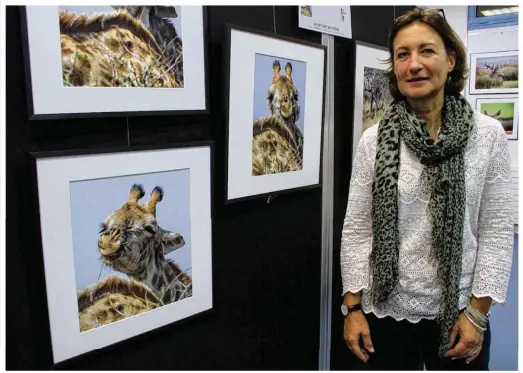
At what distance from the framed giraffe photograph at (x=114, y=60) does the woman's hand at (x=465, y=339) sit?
0.84 metres

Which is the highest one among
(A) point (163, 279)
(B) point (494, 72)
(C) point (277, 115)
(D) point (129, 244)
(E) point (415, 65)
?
(B) point (494, 72)

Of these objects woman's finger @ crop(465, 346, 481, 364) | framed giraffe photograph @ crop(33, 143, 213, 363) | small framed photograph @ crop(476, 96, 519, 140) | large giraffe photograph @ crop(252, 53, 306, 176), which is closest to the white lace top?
woman's finger @ crop(465, 346, 481, 364)

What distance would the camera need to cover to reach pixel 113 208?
97cm

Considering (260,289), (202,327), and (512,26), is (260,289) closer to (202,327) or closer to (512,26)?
(202,327)

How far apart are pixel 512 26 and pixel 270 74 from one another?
57.4 inches

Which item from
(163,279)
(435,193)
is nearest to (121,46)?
(163,279)

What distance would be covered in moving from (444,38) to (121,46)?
0.78 m

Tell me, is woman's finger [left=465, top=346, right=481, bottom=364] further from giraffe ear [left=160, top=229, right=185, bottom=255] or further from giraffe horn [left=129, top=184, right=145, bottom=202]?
giraffe horn [left=129, top=184, right=145, bottom=202]

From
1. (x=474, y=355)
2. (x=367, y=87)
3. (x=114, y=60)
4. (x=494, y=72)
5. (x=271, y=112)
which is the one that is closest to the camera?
(x=114, y=60)

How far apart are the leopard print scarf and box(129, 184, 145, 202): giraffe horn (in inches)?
22.7

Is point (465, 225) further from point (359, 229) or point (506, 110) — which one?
point (506, 110)

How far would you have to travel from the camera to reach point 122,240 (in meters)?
0.99

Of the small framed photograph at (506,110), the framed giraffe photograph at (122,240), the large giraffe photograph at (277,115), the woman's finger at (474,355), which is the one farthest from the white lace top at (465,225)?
the small framed photograph at (506,110)

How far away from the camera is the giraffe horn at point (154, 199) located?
103cm
